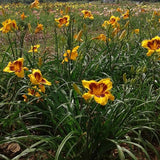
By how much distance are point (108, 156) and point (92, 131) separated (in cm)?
26

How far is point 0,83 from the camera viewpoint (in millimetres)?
2369

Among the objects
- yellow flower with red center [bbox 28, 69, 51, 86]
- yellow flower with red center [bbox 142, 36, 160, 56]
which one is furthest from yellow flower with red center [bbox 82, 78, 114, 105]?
yellow flower with red center [bbox 142, 36, 160, 56]

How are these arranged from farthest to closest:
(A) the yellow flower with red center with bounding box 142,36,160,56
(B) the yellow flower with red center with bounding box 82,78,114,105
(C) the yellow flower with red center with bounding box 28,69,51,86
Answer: (A) the yellow flower with red center with bounding box 142,36,160,56 → (C) the yellow flower with red center with bounding box 28,69,51,86 → (B) the yellow flower with red center with bounding box 82,78,114,105

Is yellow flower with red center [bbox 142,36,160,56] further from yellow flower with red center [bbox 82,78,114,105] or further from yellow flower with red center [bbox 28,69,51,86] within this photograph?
yellow flower with red center [bbox 28,69,51,86]

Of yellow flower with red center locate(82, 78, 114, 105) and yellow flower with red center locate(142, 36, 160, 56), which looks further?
yellow flower with red center locate(142, 36, 160, 56)

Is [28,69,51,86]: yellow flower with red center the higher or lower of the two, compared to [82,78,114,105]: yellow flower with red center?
lower

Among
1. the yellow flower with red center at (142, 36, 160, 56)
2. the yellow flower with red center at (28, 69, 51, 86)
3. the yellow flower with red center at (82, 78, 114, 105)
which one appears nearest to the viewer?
the yellow flower with red center at (82, 78, 114, 105)

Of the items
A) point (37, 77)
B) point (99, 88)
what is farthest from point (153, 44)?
point (37, 77)

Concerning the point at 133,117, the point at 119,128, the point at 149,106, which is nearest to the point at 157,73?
the point at 149,106

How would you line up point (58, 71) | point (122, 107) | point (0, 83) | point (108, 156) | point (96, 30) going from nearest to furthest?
point (108, 156), point (122, 107), point (0, 83), point (58, 71), point (96, 30)

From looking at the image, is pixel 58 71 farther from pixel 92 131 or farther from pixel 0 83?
pixel 92 131

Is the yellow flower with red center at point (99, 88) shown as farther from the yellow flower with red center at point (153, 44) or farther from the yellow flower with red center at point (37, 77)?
the yellow flower with red center at point (153, 44)

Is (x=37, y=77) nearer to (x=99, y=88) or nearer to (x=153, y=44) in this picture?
(x=99, y=88)

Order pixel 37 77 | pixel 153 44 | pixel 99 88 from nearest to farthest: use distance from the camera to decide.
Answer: pixel 99 88, pixel 37 77, pixel 153 44
